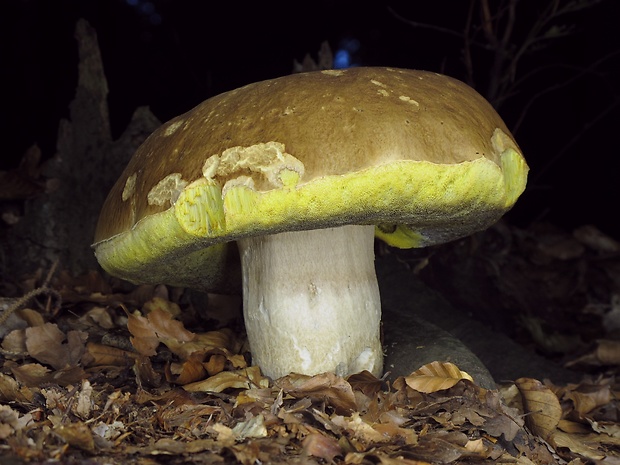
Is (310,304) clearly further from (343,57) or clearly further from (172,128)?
(343,57)

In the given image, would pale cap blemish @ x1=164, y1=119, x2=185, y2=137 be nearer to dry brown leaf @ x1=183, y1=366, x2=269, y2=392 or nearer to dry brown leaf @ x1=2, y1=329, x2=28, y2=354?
dry brown leaf @ x1=183, y1=366, x2=269, y2=392

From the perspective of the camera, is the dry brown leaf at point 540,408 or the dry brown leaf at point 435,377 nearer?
the dry brown leaf at point 435,377

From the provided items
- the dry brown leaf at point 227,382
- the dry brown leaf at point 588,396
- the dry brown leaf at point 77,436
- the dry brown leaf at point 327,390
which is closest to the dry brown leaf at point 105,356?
the dry brown leaf at point 227,382

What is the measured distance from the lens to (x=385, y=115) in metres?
1.47

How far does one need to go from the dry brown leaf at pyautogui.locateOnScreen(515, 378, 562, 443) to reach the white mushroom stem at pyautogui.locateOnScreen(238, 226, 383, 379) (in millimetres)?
527

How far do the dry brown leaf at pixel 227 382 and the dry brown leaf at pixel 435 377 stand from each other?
445mm

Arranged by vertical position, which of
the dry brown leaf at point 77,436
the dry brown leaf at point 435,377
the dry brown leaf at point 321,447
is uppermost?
the dry brown leaf at point 77,436

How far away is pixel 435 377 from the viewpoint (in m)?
1.80

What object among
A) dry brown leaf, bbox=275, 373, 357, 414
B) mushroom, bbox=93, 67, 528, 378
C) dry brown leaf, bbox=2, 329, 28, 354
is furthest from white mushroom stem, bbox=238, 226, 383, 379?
dry brown leaf, bbox=2, 329, 28, 354

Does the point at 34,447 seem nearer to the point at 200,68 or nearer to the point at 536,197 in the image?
the point at 200,68

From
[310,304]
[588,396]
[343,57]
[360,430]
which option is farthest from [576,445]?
[343,57]

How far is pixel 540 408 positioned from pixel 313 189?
1121mm

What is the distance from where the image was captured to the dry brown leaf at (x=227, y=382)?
174 cm

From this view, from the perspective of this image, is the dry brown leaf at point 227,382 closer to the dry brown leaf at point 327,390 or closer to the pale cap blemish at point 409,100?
the dry brown leaf at point 327,390
